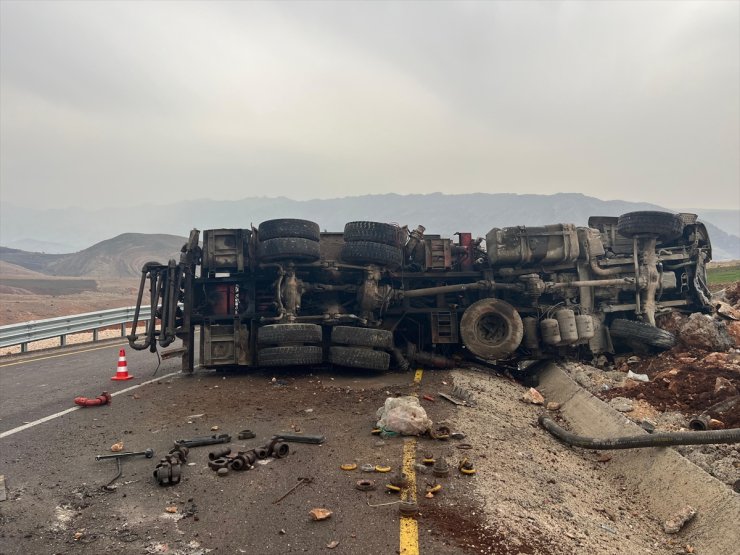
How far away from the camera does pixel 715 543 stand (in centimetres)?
327

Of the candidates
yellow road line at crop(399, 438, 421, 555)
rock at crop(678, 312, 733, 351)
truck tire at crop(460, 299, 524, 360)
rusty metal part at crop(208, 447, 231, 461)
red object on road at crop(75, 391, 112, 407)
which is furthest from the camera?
truck tire at crop(460, 299, 524, 360)

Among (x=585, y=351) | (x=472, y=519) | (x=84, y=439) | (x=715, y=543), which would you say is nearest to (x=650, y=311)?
(x=585, y=351)

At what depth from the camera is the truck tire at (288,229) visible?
793cm

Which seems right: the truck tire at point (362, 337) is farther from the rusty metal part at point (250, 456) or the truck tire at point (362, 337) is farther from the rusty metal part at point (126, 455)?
the rusty metal part at point (126, 455)

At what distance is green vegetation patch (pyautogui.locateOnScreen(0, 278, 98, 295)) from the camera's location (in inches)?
1362

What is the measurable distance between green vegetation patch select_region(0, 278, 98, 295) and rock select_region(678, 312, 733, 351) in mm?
37450

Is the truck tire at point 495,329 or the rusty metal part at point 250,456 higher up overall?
the truck tire at point 495,329

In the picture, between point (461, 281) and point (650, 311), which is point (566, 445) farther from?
point (650, 311)

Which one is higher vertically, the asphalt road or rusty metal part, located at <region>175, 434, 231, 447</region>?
rusty metal part, located at <region>175, 434, 231, 447</region>

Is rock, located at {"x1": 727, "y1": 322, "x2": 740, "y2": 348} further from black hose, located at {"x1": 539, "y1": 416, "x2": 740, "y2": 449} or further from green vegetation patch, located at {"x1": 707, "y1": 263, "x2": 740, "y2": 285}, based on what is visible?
green vegetation patch, located at {"x1": 707, "y1": 263, "x2": 740, "y2": 285}

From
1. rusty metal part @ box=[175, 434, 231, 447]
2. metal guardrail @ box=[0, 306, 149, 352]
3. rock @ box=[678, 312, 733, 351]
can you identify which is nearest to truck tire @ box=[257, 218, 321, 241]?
rusty metal part @ box=[175, 434, 231, 447]

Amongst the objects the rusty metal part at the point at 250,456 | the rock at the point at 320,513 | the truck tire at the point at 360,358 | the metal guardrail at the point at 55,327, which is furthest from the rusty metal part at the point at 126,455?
the metal guardrail at the point at 55,327

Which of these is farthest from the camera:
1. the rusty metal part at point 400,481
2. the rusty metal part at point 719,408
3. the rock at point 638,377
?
the rock at point 638,377

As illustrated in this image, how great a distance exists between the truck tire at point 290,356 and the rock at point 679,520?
16.4 feet
